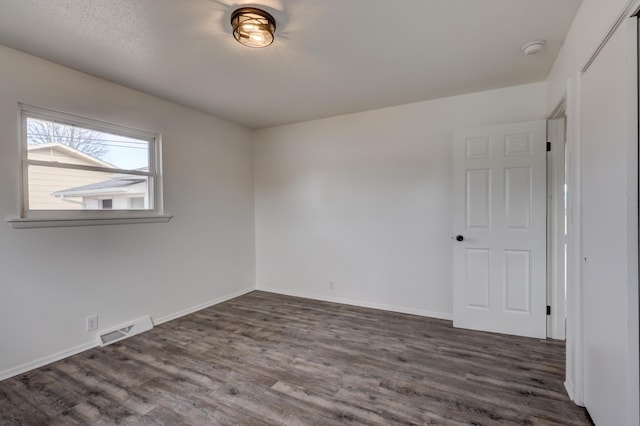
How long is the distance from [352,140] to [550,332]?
9.49 ft

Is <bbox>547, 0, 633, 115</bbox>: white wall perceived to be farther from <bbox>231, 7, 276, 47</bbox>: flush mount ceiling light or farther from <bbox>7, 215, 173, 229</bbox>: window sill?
<bbox>7, 215, 173, 229</bbox>: window sill

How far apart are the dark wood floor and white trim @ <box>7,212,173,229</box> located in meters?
1.13

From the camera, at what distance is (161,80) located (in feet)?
9.39

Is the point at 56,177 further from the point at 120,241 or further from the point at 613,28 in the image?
the point at 613,28

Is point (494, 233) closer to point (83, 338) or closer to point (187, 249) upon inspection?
point (187, 249)

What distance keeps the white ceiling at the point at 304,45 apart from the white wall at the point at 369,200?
13.9 inches

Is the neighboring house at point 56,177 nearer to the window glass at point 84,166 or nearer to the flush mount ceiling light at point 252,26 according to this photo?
the window glass at point 84,166

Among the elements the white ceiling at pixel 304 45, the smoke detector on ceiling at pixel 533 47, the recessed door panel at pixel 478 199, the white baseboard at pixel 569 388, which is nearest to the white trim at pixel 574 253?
the white baseboard at pixel 569 388

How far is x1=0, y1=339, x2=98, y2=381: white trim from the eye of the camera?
2.27 metres

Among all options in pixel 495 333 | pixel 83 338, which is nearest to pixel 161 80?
pixel 83 338

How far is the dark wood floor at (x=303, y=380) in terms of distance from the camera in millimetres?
1844

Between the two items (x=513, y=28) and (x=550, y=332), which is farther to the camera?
(x=550, y=332)

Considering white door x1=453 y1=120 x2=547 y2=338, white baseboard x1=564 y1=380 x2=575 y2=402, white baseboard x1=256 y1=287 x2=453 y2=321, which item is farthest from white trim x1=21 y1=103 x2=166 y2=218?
white baseboard x1=564 y1=380 x2=575 y2=402

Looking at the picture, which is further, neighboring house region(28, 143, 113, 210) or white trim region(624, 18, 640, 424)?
neighboring house region(28, 143, 113, 210)
